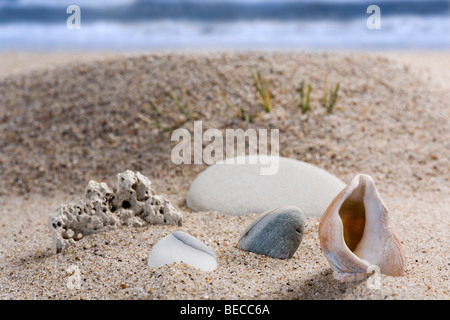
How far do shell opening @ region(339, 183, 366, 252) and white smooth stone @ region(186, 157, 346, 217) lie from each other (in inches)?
38.6

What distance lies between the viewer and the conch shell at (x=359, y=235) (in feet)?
6.70

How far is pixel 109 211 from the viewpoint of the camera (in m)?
2.87

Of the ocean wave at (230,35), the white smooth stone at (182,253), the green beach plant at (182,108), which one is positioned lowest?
the white smooth stone at (182,253)

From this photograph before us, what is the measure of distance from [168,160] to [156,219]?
1284 mm

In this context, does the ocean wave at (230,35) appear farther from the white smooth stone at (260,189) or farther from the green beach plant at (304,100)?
the white smooth stone at (260,189)

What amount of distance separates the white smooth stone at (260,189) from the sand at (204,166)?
12 centimetres

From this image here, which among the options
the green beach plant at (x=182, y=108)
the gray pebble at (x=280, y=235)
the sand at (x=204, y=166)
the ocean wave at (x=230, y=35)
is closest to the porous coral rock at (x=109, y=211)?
the sand at (x=204, y=166)

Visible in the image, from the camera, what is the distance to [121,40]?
37.3 ft

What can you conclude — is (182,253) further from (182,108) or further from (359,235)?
(182,108)

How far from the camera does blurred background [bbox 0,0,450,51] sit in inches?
423

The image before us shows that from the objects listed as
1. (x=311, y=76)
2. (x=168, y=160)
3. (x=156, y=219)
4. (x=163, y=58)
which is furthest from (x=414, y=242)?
(x=163, y=58)
